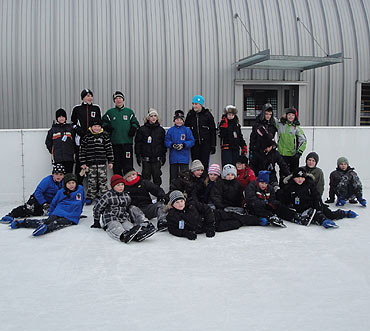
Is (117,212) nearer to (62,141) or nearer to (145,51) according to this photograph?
(62,141)

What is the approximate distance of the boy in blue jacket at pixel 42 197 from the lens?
589 cm

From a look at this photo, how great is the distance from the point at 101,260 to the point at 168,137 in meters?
3.31

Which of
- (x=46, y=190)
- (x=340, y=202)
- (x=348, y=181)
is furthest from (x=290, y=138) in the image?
(x=46, y=190)

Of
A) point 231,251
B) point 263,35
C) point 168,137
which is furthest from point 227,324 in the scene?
point 263,35

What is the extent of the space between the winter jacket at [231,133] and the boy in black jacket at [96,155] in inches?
79.3

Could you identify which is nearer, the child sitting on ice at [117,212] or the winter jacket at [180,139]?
the child sitting on ice at [117,212]

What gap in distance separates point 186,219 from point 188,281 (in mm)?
1473

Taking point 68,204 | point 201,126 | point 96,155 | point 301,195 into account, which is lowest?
point 68,204

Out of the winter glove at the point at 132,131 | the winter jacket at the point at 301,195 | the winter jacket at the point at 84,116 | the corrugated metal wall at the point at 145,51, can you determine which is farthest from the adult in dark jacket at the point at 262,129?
the corrugated metal wall at the point at 145,51

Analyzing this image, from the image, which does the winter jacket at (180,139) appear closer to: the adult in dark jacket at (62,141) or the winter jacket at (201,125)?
the winter jacket at (201,125)

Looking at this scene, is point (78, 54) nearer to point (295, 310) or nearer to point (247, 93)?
point (247, 93)

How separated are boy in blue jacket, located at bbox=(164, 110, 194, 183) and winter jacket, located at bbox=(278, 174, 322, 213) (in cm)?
193

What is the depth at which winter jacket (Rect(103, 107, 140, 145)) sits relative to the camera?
688 centimetres

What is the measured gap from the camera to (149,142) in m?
6.87
